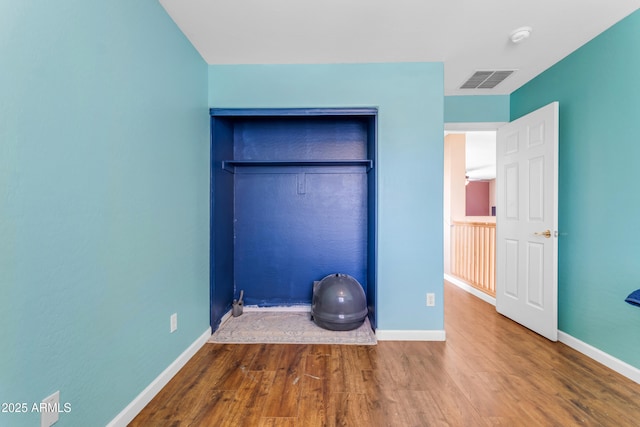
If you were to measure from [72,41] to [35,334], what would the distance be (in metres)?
1.18

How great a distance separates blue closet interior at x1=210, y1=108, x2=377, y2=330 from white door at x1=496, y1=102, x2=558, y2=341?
1483 millimetres

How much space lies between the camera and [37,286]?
1.01 m

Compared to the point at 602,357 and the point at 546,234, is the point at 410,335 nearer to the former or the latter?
the point at 602,357

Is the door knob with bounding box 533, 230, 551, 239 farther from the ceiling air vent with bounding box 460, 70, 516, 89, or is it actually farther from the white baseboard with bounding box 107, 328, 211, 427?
the white baseboard with bounding box 107, 328, 211, 427

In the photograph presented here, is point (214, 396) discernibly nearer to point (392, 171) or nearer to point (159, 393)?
point (159, 393)

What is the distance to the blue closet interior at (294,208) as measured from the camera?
2.96m

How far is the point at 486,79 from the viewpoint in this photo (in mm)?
2750

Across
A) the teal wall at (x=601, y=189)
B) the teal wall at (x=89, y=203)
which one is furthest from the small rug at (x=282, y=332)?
the teal wall at (x=601, y=189)

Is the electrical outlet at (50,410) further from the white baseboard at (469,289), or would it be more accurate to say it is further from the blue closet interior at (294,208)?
the white baseboard at (469,289)

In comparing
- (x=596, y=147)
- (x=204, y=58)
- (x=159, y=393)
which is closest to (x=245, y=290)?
(x=159, y=393)

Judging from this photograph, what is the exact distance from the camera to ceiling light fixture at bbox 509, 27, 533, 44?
200 cm

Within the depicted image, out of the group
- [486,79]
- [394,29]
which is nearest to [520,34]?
[486,79]

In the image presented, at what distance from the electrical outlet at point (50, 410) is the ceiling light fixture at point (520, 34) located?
3.36 meters

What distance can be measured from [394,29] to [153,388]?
9.47ft
